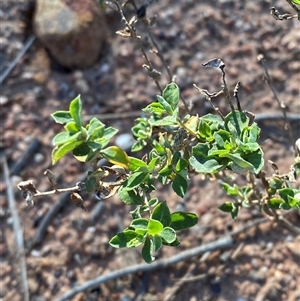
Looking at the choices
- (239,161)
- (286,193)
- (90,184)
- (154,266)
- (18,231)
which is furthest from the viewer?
(18,231)

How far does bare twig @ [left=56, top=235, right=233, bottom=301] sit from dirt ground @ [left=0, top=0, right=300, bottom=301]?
0.03m

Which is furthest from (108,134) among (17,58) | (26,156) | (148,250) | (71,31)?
(17,58)

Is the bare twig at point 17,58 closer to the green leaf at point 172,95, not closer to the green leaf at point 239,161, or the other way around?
the green leaf at point 172,95

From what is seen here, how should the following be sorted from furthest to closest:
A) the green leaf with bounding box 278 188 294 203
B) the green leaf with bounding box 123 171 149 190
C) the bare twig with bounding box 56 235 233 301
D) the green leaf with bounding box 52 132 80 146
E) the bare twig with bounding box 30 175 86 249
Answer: the bare twig with bounding box 30 175 86 249 < the bare twig with bounding box 56 235 233 301 < the green leaf with bounding box 278 188 294 203 < the green leaf with bounding box 123 171 149 190 < the green leaf with bounding box 52 132 80 146

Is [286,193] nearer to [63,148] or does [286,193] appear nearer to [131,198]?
[131,198]

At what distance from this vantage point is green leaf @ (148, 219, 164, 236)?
112cm

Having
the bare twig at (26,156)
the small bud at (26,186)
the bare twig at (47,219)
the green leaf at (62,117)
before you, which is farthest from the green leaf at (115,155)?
the bare twig at (26,156)

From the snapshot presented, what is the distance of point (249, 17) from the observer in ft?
8.68

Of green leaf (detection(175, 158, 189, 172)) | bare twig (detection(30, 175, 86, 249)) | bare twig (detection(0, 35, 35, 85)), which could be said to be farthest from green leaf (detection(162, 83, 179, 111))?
bare twig (detection(0, 35, 35, 85))

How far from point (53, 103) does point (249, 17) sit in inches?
41.9

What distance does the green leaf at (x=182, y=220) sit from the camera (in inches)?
48.6

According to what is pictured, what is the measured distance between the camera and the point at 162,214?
3.89ft

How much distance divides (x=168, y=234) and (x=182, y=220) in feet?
0.36

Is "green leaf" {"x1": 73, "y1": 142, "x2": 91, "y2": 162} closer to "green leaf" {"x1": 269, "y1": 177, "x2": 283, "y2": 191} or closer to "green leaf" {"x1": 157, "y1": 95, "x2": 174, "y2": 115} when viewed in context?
"green leaf" {"x1": 157, "y1": 95, "x2": 174, "y2": 115}
